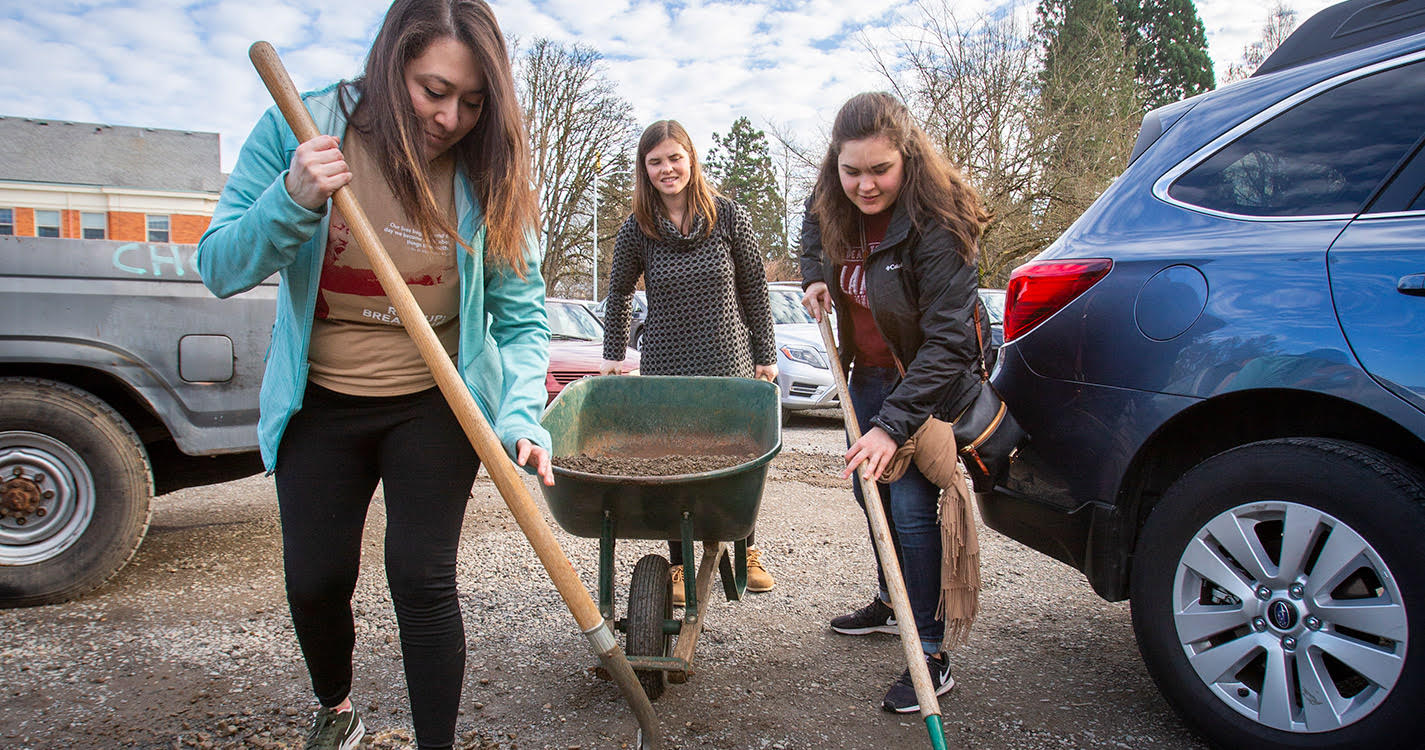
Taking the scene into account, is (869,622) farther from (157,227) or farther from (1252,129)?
(157,227)

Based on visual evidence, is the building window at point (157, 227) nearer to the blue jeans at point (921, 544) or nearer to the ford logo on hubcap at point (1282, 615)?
the blue jeans at point (921, 544)

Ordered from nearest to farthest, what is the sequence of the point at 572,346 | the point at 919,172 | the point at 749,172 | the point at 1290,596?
1. the point at 1290,596
2. the point at 919,172
3. the point at 572,346
4. the point at 749,172

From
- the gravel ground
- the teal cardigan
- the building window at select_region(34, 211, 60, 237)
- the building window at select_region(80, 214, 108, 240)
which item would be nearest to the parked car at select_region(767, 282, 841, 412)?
the gravel ground

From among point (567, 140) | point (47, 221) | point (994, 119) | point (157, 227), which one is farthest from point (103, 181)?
point (994, 119)

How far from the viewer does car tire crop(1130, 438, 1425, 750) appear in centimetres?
199

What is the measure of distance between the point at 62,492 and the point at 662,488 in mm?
2595

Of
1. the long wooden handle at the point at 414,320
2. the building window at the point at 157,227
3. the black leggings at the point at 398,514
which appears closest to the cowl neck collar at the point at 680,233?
the black leggings at the point at 398,514

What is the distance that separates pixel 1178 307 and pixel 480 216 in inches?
73.9

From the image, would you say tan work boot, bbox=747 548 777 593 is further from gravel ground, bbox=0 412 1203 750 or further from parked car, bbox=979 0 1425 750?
parked car, bbox=979 0 1425 750

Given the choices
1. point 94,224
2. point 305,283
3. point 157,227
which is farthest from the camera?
point 157,227

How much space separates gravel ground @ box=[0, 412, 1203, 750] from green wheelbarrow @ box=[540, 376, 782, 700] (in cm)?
27

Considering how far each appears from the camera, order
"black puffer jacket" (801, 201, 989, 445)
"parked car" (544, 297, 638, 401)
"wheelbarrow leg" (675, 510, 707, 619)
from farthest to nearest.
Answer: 1. "parked car" (544, 297, 638, 401)
2. "wheelbarrow leg" (675, 510, 707, 619)
3. "black puffer jacket" (801, 201, 989, 445)

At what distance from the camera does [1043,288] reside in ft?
9.01

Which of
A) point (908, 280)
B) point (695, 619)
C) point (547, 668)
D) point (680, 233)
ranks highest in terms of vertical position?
point (680, 233)
